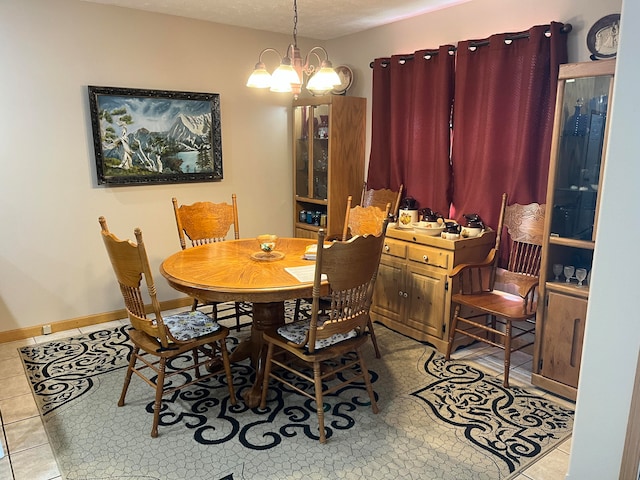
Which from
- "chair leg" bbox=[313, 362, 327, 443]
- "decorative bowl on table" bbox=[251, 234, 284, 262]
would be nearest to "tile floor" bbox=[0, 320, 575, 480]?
"chair leg" bbox=[313, 362, 327, 443]

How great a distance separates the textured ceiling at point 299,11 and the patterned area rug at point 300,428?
2.70 meters

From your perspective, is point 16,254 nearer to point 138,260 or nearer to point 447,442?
point 138,260

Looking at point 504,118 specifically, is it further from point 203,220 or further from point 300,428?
point 300,428

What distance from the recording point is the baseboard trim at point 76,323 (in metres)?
3.65

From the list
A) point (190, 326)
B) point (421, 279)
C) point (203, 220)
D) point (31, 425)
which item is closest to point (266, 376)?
point (190, 326)

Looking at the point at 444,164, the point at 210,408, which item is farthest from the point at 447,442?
the point at 444,164

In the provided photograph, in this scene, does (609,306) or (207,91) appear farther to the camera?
(207,91)

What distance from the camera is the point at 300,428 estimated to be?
8.22ft

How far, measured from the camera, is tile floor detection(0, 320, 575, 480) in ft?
7.15

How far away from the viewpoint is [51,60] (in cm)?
352

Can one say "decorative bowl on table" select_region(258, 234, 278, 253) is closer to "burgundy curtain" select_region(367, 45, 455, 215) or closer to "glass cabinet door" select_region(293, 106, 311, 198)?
"burgundy curtain" select_region(367, 45, 455, 215)

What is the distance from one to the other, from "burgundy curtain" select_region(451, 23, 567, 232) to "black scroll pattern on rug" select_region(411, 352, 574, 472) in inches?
47.8

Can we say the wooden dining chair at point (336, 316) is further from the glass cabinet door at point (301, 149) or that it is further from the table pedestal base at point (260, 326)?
the glass cabinet door at point (301, 149)

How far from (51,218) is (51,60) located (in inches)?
47.1
